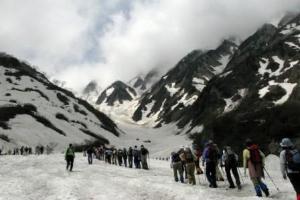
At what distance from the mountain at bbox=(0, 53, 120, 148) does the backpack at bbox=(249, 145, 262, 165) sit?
7856cm

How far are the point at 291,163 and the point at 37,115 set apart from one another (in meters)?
119

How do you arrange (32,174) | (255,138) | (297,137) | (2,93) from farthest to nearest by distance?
1. (2,93)
2. (255,138)
3. (297,137)
4. (32,174)

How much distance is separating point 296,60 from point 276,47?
24673mm

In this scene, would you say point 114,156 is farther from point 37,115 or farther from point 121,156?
point 37,115

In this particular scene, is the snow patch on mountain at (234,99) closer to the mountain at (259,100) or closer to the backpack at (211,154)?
the mountain at (259,100)

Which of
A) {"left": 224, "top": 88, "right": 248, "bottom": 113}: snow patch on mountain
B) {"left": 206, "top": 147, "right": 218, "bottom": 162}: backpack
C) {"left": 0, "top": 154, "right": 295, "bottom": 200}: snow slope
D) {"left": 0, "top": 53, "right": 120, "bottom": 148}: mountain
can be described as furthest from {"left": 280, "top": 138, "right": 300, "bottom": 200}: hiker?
{"left": 224, "top": 88, "right": 248, "bottom": 113}: snow patch on mountain

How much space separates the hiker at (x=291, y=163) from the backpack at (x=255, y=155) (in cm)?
453

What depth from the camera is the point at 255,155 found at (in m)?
20.2

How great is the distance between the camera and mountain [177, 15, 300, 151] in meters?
95.1

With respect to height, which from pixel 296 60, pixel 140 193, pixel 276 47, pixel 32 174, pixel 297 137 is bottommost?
pixel 140 193

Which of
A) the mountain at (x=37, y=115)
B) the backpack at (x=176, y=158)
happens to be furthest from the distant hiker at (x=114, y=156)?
the mountain at (x=37, y=115)

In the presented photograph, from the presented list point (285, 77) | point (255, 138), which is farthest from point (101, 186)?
point (285, 77)

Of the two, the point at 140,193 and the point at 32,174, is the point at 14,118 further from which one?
the point at 140,193

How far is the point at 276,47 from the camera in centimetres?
17175
